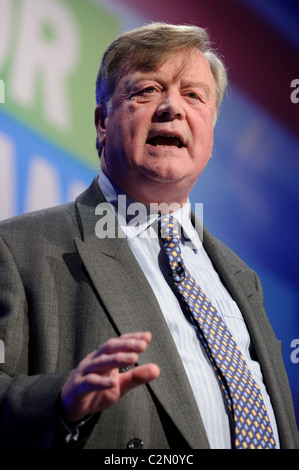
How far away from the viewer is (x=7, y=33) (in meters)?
1.83

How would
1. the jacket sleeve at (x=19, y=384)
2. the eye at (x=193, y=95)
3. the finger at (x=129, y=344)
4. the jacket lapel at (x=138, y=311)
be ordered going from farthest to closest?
the eye at (x=193, y=95) → the jacket lapel at (x=138, y=311) → the jacket sleeve at (x=19, y=384) → the finger at (x=129, y=344)

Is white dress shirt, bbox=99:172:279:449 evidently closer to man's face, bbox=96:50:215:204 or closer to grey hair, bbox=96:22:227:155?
man's face, bbox=96:50:215:204

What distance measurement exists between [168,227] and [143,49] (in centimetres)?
49

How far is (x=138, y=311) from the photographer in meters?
1.34

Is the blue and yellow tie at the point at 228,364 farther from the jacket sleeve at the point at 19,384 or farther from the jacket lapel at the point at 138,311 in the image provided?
the jacket sleeve at the point at 19,384

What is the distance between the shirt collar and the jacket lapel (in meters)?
0.06

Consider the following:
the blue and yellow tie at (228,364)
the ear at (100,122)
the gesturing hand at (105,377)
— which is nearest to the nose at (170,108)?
the ear at (100,122)

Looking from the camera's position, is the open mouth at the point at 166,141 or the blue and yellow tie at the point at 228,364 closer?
the blue and yellow tie at the point at 228,364

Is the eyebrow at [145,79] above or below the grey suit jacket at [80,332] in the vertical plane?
above

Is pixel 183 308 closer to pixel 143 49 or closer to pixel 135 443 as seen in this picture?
pixel 135 443

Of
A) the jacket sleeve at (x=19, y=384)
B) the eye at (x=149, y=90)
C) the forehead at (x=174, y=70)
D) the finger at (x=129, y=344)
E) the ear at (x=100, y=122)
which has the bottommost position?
the jacket sleeve at (x=19, y=384)

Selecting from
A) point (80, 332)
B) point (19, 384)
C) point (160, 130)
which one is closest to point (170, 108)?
point (160, 130)

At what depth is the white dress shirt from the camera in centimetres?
130

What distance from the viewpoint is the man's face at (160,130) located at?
1.59m
